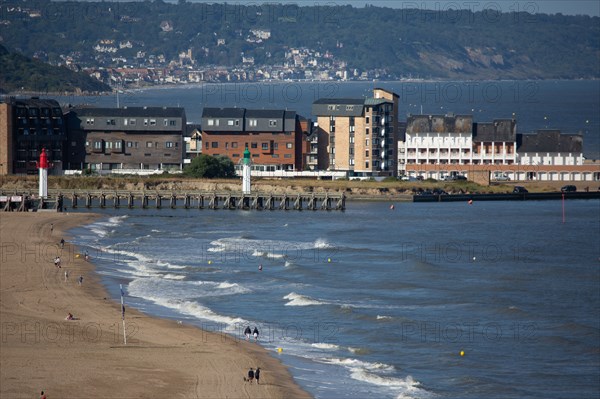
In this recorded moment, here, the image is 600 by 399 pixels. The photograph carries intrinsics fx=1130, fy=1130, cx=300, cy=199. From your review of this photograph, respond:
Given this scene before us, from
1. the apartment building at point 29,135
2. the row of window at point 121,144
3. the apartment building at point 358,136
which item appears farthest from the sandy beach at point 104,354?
the apartment building at point 358,136

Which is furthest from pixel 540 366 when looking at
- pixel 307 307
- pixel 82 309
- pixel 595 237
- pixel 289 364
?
pixel 595 237

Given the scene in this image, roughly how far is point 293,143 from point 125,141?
63.2ft

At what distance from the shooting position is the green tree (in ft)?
393

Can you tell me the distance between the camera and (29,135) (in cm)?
12362

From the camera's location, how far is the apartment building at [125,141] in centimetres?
12825

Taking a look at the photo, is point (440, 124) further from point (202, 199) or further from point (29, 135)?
point (29, 135)

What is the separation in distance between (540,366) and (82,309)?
2366 centimetres

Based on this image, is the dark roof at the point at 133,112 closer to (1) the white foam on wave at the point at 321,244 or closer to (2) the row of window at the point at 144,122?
(2) the row of window at the point at 144,122

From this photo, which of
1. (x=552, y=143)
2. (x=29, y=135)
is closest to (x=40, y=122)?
(x=29, y=135)

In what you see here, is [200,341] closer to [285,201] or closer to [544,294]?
[544,294]

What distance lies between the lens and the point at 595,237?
91.3 m

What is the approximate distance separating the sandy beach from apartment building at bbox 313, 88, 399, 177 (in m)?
62.5

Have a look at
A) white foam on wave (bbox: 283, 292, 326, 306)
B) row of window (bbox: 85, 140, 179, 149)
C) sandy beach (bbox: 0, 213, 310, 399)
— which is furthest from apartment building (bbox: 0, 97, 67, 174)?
white foam on wave (bbox: 283, 292, 326, 306)

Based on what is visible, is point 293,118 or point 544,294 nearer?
point 544,294
